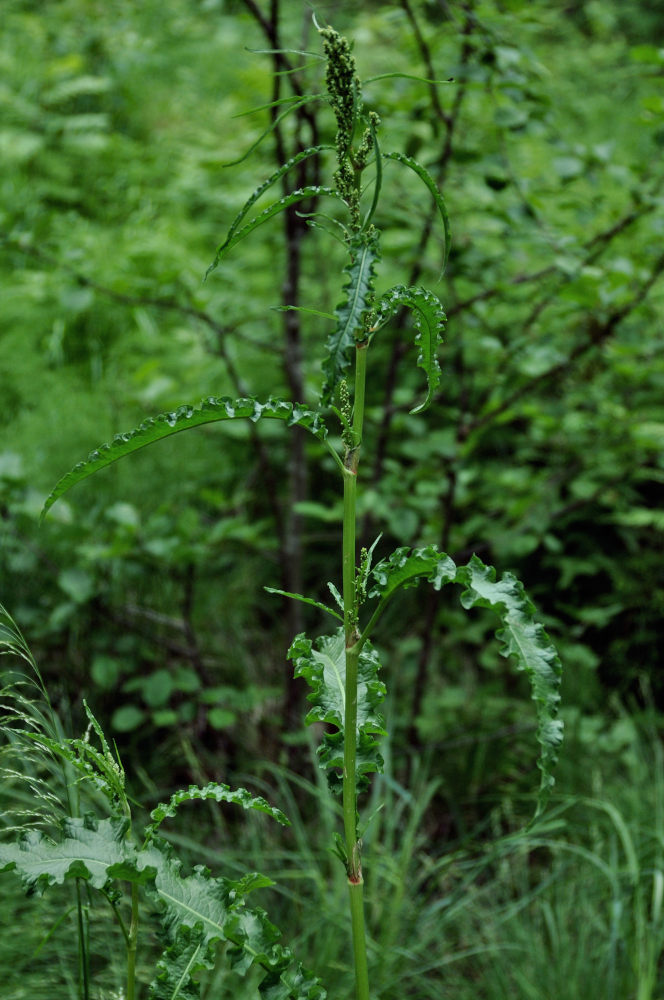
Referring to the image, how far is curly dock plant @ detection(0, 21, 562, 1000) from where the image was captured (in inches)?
26.8

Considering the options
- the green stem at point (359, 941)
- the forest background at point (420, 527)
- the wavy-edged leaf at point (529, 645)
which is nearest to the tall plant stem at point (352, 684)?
the green stem at point (359, 941)

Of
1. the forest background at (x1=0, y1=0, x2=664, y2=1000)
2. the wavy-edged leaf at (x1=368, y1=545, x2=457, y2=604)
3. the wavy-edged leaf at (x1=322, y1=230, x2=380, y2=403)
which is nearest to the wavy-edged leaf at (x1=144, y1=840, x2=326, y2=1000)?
the wavy-edged leaf at (x1=368, y1=545, x2=457, y2=604)

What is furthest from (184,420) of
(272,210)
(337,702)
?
(337,702)

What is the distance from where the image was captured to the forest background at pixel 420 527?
1.94 metres

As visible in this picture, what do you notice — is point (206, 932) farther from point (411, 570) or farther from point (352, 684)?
point (411, 570)

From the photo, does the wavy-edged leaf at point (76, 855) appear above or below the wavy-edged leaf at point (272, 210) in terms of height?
below

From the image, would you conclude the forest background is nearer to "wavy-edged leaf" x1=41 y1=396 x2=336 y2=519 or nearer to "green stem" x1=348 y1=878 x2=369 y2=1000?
"wavy-edged leaf" x1=41 y1=396 x2=336 y2=519

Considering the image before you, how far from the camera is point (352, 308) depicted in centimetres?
64

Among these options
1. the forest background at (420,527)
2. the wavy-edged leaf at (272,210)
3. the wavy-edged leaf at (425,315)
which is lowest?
the forest background at (420,527)

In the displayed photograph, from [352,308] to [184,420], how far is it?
0.20 m

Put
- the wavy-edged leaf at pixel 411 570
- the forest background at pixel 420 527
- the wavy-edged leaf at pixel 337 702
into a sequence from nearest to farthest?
the wavy-edged leaf at pixel 411 570, the wavy-edged leaf at pixel 337 702, the forest background at pixel 420 527

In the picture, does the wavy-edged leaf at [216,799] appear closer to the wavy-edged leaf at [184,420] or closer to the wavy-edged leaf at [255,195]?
the wavy-edged leaf at [184,420]

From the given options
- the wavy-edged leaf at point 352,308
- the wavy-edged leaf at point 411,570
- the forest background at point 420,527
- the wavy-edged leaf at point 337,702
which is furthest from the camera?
the forest background at point 420,527

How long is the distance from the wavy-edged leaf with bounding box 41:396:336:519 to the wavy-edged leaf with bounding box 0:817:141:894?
0.32 meters
